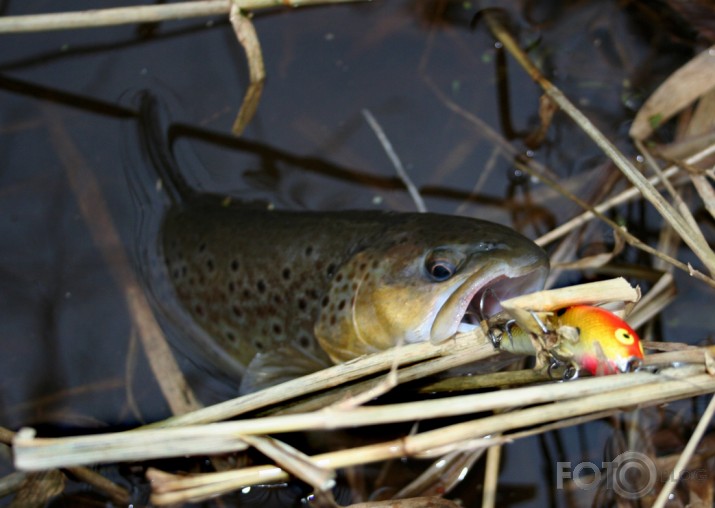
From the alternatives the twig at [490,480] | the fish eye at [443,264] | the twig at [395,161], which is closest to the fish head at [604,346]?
the fish eye at [443,264]

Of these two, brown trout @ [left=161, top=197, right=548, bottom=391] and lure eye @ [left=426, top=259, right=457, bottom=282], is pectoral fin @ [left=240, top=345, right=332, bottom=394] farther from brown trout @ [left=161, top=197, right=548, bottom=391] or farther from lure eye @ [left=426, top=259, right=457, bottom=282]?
lure eye @ [left=426, top=259, right=457, bottom=282]

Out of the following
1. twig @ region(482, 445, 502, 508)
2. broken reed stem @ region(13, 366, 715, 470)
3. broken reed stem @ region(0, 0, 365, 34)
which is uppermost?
broken reed stem @ region(0, 0, 365, 34)

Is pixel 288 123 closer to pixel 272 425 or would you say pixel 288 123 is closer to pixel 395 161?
pixel 395 161

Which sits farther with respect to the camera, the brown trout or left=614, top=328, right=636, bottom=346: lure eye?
the brown trout

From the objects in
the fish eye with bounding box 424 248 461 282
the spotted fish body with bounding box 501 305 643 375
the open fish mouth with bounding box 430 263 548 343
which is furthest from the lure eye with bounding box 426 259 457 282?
the spotted fish body with bounding box 501 305 643 375

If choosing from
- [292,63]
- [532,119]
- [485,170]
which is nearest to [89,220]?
[292,63]

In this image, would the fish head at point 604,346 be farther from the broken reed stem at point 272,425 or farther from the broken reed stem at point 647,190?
the broken reed stem at point 647,190

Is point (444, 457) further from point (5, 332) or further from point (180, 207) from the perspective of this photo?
point (5, 332)
